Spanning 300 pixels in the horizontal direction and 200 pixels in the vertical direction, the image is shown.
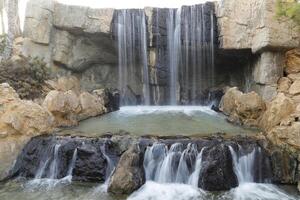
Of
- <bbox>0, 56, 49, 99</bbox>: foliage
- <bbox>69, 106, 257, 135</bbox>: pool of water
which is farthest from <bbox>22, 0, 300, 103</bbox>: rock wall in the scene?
<bbox>69, 106, 257, 135</bbox>: pool of water

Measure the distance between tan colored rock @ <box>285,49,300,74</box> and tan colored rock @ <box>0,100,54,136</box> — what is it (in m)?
9.50

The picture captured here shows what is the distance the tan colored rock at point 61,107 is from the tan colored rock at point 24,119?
3.16 ft

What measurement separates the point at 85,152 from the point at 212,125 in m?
4.79

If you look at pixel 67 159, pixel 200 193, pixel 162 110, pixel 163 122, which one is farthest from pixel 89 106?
pixel 200 193

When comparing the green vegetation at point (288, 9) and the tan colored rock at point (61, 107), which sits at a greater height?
the green vegetation at point (288, 9)

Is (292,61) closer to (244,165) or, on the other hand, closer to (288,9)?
(288,9)

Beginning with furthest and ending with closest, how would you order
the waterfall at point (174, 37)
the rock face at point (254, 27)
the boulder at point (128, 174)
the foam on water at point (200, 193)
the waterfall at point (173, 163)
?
the waterfall at point (174, 37), the rock face at point (254, 27), the waterfall at point (173, 163), the boulder at point (128, 174), the foam on water at point (200, 193)

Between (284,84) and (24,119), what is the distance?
9.43 metres

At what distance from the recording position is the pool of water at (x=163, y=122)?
1148 centimetres

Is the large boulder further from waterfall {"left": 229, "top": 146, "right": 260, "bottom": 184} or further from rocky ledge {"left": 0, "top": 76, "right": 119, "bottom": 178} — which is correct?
rocky ledge {"left": 0, "top": 76, "right": 119, "bottom": 178}

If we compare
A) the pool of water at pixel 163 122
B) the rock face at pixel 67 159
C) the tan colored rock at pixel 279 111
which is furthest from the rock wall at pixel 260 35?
the rock face at pixel 67 159

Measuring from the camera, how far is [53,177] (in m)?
9.55

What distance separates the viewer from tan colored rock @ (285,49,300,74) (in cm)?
1446

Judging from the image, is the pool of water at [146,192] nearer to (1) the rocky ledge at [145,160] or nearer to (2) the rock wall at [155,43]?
(1) the rocky ledge at [145,160]
